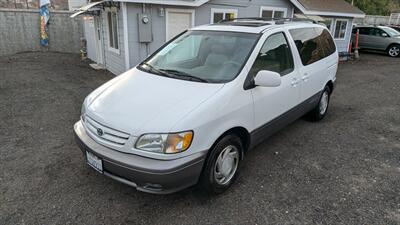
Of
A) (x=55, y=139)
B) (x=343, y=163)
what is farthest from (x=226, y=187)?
(x=55, y=139)

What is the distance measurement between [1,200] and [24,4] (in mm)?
28894

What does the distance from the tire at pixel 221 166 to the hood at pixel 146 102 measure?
0.52 metres

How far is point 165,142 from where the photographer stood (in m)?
2.32

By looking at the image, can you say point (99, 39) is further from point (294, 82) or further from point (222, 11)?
point (294, 82)

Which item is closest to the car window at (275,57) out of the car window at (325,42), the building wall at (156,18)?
the car window at (325,42)

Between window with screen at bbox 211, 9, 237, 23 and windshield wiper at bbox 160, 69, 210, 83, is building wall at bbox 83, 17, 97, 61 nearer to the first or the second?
window with screen at bbox 211, 9, 237, 23

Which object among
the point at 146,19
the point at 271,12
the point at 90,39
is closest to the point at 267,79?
the point at 146,19

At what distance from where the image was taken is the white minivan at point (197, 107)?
2.37 m

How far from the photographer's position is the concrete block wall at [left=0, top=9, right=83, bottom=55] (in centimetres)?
1310

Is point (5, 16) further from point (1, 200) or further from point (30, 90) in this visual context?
A: point (1, 200)

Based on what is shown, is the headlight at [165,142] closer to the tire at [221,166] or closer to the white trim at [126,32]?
the tire at [221,166]

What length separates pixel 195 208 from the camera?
9.03 ft

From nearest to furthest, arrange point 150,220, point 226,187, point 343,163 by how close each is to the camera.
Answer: point 150,220
point 226,187
point 343,163

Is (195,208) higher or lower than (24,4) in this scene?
lower
